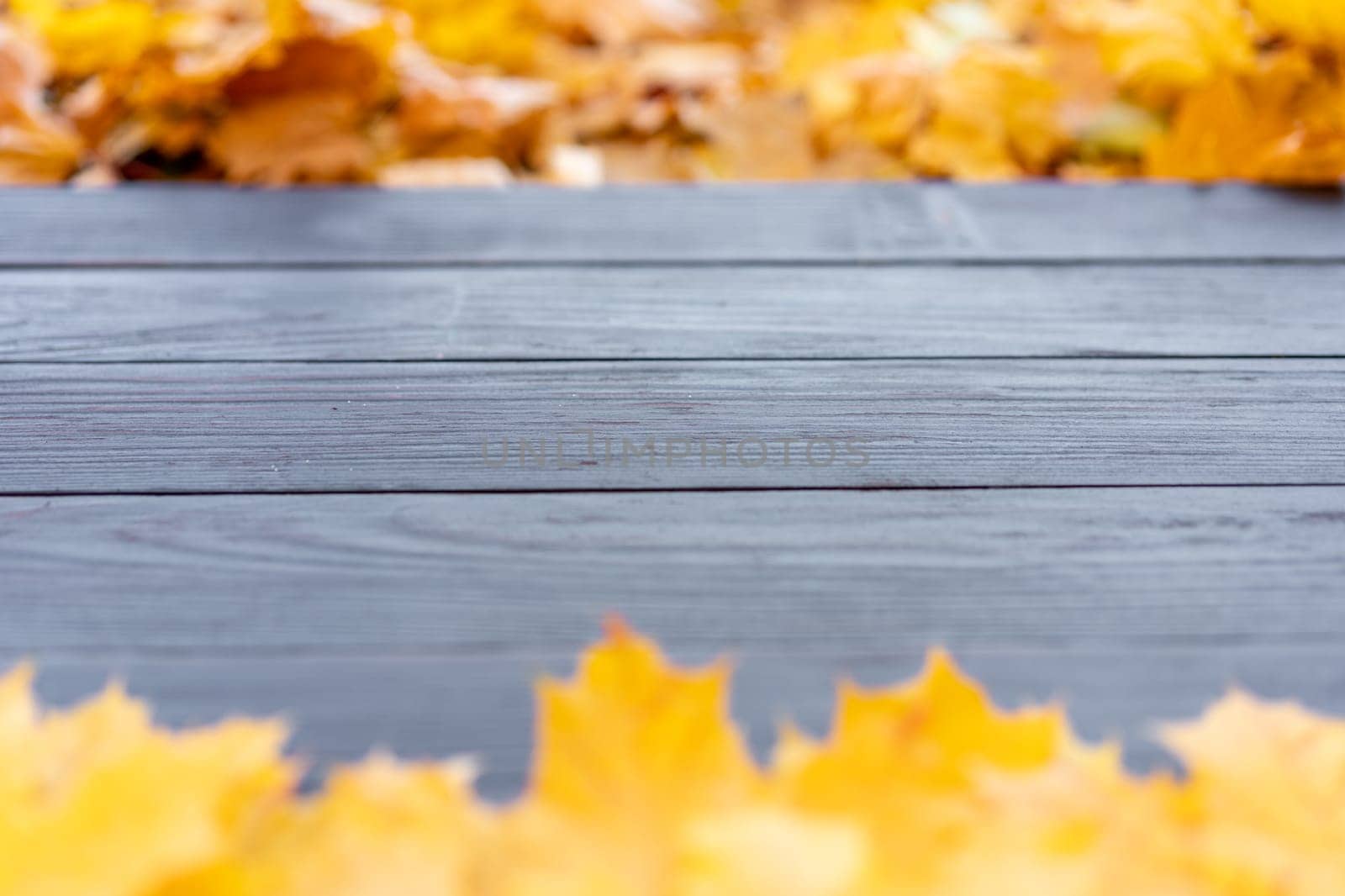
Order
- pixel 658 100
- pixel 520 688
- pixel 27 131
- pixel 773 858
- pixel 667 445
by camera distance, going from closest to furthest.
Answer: pixel 773 858, pixel 520 688, pixel 667 445, pixel 27 131, pixel 658 100

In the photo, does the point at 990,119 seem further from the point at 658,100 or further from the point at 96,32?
the point at 96,32

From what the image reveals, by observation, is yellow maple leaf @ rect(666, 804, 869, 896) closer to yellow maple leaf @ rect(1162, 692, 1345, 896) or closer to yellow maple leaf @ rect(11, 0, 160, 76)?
yellow maple leaf @ rect(1162, 692, 1345, 896)

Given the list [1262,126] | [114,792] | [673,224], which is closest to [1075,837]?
[114,792]

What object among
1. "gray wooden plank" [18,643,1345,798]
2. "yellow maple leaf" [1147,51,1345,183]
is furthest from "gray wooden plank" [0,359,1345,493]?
"yellow maple leaf" [1147,51,1345,183]

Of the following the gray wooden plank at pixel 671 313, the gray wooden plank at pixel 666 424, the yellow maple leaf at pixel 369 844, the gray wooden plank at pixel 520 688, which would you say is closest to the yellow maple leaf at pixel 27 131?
the gray wooden plank at pixel 671 313

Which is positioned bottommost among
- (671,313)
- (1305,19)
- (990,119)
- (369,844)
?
(369,844)

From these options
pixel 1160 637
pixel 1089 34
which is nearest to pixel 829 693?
pixel 1160 637

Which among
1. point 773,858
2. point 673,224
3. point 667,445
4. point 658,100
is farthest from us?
point 658,100
